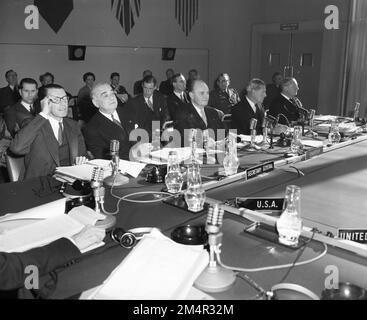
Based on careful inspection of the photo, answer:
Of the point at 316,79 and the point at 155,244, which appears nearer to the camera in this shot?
the point at 155,244

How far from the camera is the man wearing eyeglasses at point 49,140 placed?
8.79 ft

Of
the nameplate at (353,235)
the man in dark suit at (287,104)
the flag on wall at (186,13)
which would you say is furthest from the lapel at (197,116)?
the flag on wall at (186,13)

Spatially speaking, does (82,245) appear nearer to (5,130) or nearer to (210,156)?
(210,156)

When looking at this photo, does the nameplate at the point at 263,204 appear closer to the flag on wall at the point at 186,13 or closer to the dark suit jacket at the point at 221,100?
the dark suit jacket at the point at 221,100

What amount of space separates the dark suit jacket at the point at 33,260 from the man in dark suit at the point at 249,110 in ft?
10.7

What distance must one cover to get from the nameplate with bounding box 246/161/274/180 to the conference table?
0.03 meters

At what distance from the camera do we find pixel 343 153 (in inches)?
125

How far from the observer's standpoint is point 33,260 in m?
1.26

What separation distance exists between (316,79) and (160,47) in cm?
358

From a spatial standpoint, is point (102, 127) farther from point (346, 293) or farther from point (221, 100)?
point (221, 100)

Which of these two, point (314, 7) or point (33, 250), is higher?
point (314, 7)

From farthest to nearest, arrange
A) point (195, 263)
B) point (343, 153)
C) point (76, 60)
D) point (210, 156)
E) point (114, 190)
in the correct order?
point (76, 60), point (343, 153), point (210, 156), point (114, 190), point (195, 263)

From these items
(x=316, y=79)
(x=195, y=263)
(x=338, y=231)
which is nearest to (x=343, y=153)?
(x=338, y=231)

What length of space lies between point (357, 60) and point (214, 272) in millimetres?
8498
